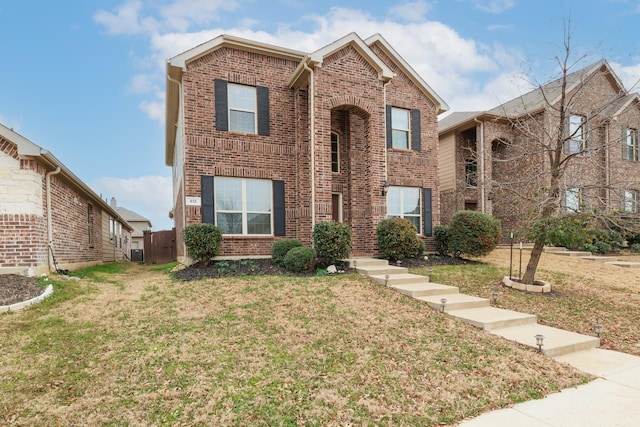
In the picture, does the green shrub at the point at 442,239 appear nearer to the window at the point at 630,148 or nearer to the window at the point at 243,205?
the window at the point at 243,205

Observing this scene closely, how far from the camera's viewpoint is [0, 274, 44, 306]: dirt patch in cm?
608

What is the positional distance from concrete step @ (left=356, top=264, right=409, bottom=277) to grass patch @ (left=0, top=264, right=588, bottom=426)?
7.46 feet

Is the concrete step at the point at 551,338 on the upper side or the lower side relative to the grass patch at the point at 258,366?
lower

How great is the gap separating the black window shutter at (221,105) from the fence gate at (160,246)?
9099 millimetres

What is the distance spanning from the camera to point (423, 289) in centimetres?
706

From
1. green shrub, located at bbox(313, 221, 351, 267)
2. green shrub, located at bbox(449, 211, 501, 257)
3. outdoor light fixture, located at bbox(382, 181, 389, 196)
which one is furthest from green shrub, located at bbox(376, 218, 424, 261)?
green shrub, located at bbox(449, 211, 501, 257)

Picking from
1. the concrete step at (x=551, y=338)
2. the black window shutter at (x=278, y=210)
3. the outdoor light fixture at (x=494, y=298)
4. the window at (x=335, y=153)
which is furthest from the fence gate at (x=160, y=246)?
the concrete step at (x=551, y=338)

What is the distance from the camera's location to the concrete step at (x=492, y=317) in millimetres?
5463

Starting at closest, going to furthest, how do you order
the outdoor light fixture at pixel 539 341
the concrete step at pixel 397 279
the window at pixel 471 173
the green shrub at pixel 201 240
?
the outdoor light fixture at pixel 539 341 < the concrete step at pixel 397 279 < the green shrub at pixel 201 240 < the window at pixel 471 173

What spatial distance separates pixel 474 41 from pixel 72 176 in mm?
14177

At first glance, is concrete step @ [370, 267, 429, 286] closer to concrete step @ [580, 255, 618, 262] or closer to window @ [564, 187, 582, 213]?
window @ [564, 187, 582, 213]

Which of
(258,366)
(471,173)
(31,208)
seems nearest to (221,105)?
(31,208)

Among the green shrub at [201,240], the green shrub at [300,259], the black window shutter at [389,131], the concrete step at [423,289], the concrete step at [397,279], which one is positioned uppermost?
the black window shutter at [389,131]

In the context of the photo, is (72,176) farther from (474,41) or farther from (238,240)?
(474,41)
